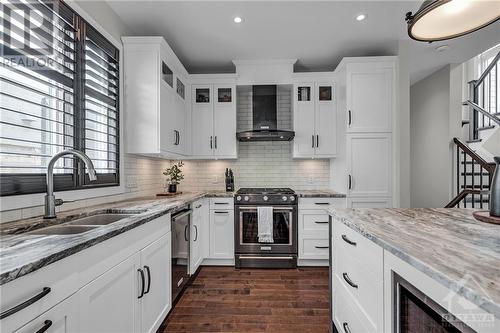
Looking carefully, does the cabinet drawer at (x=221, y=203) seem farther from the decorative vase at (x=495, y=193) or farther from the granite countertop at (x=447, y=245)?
the decorative vase at (x=495, y=193)

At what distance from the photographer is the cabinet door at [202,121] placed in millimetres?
3564

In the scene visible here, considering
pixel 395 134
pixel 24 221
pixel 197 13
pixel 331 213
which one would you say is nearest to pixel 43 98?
pixel 24 221

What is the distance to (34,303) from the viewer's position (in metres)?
0.78

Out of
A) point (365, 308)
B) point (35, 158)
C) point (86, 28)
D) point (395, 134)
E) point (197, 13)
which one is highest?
point (197, 13)

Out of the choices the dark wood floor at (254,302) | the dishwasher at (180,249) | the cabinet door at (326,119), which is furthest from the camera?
the cabinet door at (326,119)

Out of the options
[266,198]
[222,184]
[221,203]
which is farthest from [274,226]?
[222,184]

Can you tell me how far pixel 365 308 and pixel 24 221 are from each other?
192cm

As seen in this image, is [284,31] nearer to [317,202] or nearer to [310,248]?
[317,202]

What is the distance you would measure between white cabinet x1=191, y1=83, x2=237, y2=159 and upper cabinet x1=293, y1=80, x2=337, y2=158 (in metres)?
0.94

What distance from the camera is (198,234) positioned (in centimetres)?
304

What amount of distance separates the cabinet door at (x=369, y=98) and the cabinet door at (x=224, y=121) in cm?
159

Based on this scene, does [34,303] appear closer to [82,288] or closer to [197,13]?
[82,288]

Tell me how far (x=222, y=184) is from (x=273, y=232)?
1.20 metres

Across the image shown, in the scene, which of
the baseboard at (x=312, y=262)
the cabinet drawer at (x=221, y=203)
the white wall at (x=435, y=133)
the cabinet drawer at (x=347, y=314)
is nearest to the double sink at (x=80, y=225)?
the cabinet drawer at (x=221, y=203)
